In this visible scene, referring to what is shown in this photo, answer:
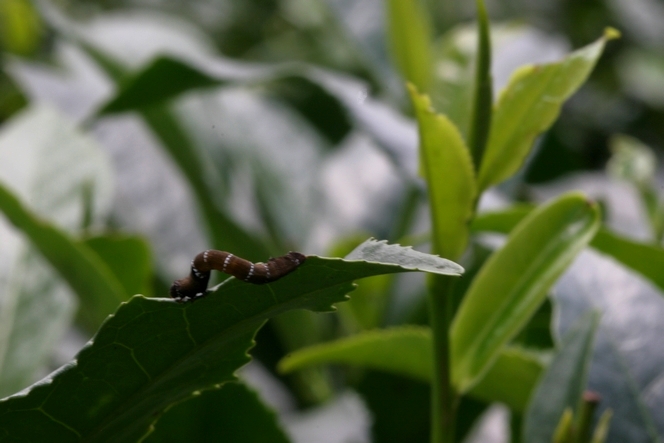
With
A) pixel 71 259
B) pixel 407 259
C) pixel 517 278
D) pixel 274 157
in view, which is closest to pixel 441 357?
pixel 517 278

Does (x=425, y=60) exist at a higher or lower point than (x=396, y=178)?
higher

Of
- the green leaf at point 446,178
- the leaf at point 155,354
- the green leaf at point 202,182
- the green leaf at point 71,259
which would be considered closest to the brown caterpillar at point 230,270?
the leaf at point 155,354

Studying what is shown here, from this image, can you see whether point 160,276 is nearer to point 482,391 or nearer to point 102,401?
point 482,391

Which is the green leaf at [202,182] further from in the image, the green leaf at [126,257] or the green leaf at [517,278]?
the green leaf at [517,278]

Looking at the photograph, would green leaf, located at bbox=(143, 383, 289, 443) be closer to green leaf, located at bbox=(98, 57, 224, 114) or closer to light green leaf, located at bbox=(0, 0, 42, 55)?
green leaf, located at bbox=(98, 57, 224, 114)

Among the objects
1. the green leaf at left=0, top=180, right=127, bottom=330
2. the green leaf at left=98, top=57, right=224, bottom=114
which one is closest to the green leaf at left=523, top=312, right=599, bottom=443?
the green leaf at left=0, top=180, right=127, bottom=330

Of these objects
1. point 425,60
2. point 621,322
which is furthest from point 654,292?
point 425,60
